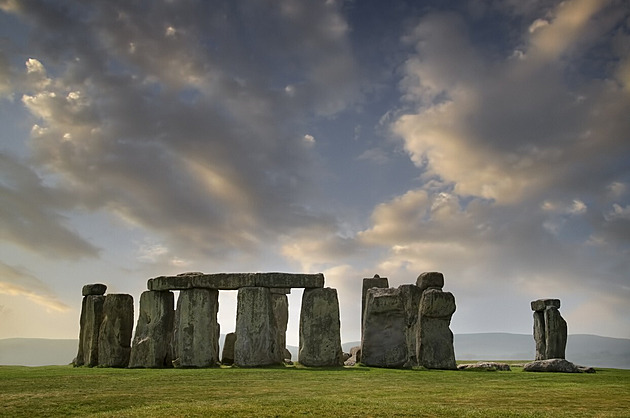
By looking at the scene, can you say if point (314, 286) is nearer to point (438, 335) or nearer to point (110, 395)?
point (438, 335)

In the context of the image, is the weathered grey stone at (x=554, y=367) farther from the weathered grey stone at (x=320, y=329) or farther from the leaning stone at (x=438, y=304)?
the weathered grey stone at (x=320, y=329)

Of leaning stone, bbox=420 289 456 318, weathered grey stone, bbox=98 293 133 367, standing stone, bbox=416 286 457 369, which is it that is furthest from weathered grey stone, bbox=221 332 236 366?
leaning stone, bbox=420 289 456 318

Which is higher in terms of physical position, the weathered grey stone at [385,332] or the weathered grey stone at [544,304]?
the weathered grey stone at [544,304]

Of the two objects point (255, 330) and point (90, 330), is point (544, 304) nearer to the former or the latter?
point (255, 330)

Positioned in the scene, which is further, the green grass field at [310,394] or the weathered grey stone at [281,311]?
the weathered grey stone at [281,311]

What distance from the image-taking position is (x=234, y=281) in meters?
20.8

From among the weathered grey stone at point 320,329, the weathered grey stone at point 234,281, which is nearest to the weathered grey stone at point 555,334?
the weathered grey stone at point 320,329

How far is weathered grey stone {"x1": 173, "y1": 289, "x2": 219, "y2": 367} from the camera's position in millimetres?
20562

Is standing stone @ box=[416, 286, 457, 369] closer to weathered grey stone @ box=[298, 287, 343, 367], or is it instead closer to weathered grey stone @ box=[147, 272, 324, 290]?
weathered grey stone @ box=[298, 287, 343, 367]

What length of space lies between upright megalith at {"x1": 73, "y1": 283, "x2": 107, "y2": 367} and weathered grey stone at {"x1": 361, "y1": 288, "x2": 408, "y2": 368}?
1011 cm

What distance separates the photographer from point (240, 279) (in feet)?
68.0

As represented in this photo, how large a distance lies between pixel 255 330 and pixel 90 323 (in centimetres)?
714

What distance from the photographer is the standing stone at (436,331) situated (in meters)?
19.3

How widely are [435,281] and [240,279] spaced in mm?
6719
